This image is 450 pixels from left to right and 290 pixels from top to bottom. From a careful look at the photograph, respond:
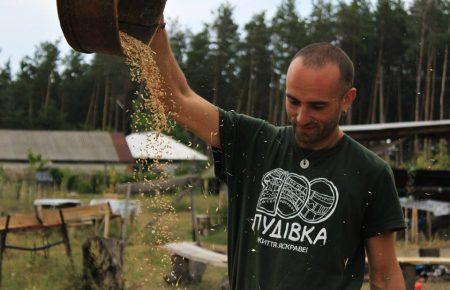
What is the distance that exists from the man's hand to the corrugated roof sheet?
45.4 meters

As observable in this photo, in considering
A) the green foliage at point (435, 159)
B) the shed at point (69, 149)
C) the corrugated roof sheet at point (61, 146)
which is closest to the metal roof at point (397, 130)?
the green foliage at point (435, 159)

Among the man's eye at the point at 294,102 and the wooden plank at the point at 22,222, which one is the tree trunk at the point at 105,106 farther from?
the man's eye at the point at 294,102

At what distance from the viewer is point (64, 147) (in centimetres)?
4906

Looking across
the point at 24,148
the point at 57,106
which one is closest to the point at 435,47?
the point at 24,148

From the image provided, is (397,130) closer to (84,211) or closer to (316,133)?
(84,211)

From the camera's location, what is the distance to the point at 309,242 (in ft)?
7.04

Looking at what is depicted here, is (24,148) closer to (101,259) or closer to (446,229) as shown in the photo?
(446,229)

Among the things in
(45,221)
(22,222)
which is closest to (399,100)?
(45,221)

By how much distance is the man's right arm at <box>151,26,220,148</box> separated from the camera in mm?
2359

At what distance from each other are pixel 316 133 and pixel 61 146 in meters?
48.2

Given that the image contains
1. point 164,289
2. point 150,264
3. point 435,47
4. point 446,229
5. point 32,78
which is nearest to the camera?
point 164,289

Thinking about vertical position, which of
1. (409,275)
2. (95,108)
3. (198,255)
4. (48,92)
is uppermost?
(48,92)

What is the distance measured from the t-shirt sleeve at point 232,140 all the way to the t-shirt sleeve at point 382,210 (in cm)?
42

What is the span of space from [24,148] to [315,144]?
48.4m
